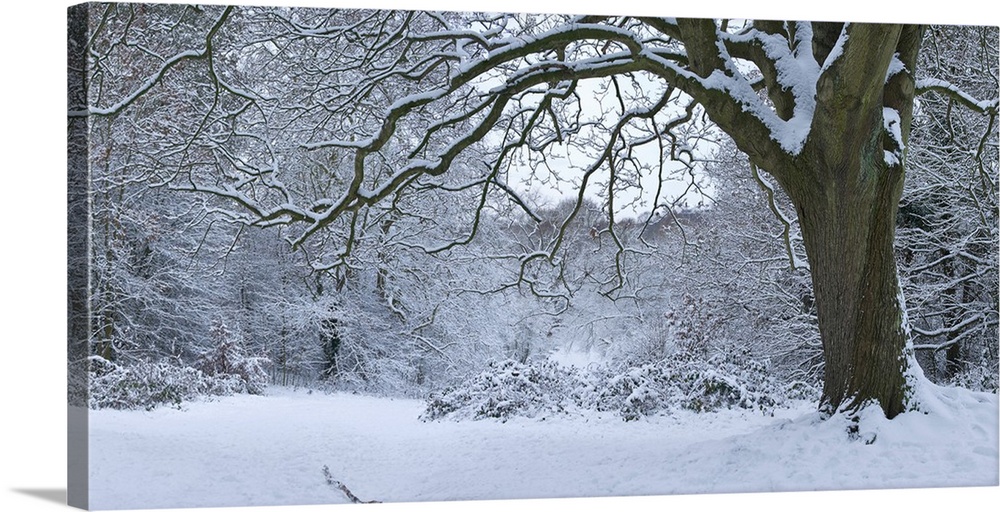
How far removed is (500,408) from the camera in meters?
6.77

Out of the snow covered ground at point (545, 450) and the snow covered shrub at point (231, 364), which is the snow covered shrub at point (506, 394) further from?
the snow covered shrub at point (231, 364)

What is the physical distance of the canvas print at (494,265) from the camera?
5.89 metres

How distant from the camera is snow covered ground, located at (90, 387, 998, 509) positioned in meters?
5.98

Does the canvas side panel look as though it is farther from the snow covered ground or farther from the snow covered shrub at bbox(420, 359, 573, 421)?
the snow covered shrub at bbox(420, 359, 573, 421)

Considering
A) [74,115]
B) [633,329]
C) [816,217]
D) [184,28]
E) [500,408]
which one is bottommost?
[500,408]

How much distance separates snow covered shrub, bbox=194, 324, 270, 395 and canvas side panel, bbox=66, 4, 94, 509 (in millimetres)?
784

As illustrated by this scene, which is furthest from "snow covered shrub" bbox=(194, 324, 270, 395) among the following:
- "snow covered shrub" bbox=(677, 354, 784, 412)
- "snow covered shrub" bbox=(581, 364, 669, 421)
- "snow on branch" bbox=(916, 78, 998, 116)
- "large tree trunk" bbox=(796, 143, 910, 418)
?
"snow on branch" bbox=(916, 78, 998, 116)

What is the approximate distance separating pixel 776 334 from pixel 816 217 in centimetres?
124

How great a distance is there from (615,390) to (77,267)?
3362 millimetres

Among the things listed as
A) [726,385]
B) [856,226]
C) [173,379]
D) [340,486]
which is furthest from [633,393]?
[173,379]

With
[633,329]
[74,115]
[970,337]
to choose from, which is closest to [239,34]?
[74,115]

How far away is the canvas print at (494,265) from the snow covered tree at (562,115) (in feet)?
0.06

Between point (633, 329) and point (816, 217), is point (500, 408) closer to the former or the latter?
point (633, 329)

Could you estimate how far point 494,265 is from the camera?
731 centimetres
